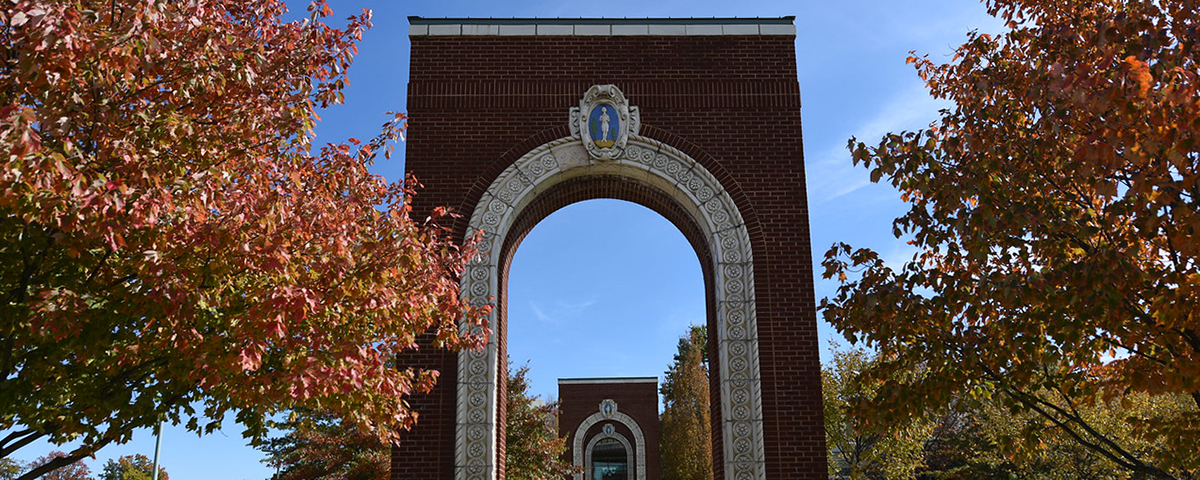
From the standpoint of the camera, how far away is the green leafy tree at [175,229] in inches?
214

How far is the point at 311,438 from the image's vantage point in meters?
18.5

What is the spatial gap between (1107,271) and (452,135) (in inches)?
373

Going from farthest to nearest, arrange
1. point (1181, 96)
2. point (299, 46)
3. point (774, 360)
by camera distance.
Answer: point (774, 360), point (299, 46), point (1181, 96)

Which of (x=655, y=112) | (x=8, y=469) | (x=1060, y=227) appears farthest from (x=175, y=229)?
(x=8, y=469)

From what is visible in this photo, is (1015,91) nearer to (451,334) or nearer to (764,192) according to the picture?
(764,192)

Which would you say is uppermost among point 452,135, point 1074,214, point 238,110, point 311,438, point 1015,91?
point 452,135

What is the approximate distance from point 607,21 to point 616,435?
3102 centimetres

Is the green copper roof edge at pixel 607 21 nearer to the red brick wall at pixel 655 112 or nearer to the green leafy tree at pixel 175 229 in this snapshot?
the red brick wall at pixel 655 112

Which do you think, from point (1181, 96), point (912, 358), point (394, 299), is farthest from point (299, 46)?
point (1181, 96)

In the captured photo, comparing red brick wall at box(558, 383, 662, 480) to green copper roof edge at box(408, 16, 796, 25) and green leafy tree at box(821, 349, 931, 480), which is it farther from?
green copper roof edge at box(408, 16, 796, 25)

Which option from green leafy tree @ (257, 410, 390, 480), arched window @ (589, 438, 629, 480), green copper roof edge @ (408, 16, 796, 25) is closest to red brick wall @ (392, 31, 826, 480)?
green copper roof edge @ (408, 16, 796, 25)

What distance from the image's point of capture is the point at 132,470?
133 ft

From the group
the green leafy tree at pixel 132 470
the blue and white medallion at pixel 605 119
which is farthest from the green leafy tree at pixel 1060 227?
the green leafy tree at pixel 132 470

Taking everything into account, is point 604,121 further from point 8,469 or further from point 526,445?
point 8,469
